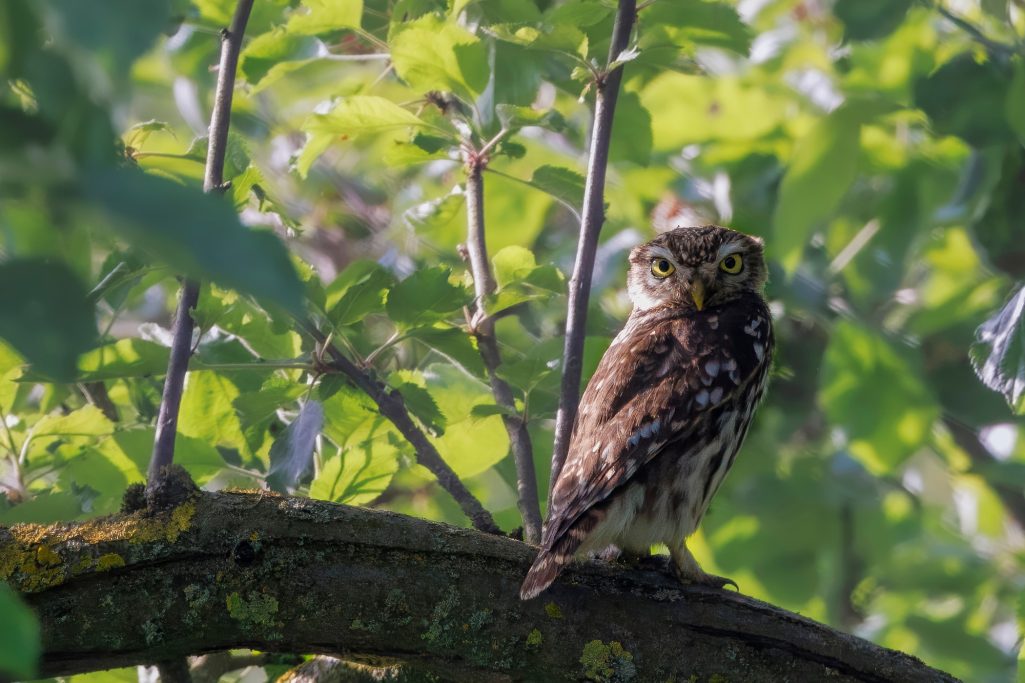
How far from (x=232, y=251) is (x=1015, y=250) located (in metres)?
4.95

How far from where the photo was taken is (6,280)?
976 millimetres

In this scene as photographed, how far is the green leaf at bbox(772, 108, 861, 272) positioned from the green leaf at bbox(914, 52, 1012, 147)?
0.25 metres

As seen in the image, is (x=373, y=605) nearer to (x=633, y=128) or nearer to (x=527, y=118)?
(x=527, y=118)

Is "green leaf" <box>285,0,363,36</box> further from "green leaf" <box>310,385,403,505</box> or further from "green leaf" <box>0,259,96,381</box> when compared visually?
"green leaf" <box>0,259,96,381</box>

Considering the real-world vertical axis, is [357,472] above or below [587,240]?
below

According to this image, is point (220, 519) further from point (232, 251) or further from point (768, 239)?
point (768, 239)

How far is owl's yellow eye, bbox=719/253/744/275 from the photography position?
3.69 meters

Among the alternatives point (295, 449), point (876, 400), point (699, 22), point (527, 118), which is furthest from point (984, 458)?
point (295, 449)

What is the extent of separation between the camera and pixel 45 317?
0.98m

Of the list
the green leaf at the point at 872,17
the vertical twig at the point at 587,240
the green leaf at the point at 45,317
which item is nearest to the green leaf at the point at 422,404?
the vertical twig at the point at 587,240

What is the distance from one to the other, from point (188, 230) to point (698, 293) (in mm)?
2786

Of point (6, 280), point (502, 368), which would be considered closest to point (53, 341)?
point (6, 280)

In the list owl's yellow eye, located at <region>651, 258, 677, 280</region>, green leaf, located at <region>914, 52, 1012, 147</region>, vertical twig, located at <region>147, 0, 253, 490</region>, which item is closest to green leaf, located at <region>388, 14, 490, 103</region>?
vertical twig, located at <region>147, 0, 253, 490</region>

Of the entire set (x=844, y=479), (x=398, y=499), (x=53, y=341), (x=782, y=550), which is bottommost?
(x=782, y=550)
